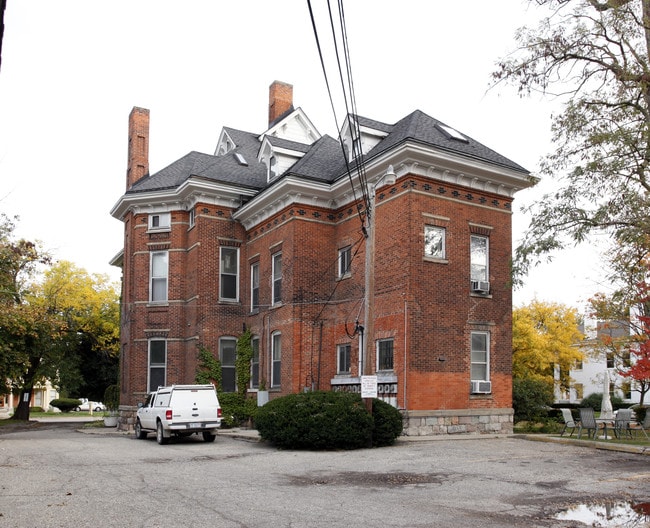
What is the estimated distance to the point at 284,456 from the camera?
1622 centimetres

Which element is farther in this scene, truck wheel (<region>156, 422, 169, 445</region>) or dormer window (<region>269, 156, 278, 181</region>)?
dormer window (<region>269, 156, 278, 181</region>)

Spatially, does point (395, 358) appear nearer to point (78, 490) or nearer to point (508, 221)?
point (508, 221)

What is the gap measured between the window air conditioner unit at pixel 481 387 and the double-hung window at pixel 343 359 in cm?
441

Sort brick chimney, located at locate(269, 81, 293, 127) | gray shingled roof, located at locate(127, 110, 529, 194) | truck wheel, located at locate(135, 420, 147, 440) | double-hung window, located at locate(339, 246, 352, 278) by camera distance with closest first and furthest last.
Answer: gray shingled roof, located at locate(127, 110, 529, 194)
truck wheel, located at locate(135, 420, 147, 440)
double-hung window, located at locate(339, 246, 352, 278)
brick chimney, located at locate(269, 81, 293, 127)

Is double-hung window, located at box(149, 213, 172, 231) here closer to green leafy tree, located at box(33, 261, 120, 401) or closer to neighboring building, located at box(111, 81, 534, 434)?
neighboring building, located at box(111, 81, 534, 434)

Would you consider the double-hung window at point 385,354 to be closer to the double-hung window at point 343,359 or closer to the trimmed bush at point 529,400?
the double-hung window at point 343,359

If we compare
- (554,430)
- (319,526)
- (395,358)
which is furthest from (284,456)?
(554,430)

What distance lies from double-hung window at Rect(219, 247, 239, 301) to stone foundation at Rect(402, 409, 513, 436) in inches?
422

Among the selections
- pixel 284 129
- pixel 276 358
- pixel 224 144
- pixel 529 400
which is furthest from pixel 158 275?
pixel 529 400

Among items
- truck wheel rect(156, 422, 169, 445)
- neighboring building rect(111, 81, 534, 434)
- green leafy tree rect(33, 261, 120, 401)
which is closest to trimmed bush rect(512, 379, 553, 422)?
neighboring building rect(111, 81, 534, 434)

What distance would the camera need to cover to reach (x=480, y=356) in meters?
21.9

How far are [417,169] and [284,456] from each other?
31.5 ft

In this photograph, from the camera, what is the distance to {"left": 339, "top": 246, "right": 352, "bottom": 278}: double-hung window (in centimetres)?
2431

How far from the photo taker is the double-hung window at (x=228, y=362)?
89.7 ft
